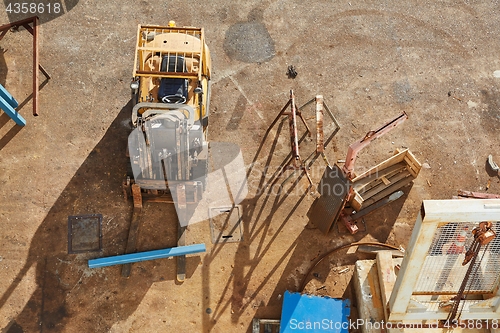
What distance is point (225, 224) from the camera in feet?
39.3

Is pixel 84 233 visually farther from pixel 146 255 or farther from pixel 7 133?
pixel 7 133

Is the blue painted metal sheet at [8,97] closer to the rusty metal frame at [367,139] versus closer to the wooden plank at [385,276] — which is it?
the rusty metal frame at [367,139]

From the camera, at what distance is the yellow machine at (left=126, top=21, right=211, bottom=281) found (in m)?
11.1

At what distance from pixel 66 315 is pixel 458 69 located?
36.9 feet

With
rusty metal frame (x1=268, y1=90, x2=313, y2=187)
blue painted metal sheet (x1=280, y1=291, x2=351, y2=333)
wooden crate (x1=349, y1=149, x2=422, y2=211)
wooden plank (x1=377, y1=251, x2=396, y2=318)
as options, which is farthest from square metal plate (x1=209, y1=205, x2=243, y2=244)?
wooden plank (x1=377, y1=251, x2=396, y2=318)

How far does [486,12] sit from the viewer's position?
615 inches

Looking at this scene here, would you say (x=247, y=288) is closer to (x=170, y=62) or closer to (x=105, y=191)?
(x=105, y=191)

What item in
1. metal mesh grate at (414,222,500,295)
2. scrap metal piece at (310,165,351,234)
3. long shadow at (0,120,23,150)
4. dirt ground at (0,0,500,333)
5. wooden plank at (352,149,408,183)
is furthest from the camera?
long shadow at (0,120,23,150)

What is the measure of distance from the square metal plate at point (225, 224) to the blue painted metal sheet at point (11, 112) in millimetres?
4957

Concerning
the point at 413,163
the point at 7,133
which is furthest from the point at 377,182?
the point at 7,133

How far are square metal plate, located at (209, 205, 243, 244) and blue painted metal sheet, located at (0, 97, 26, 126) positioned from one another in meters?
4.96

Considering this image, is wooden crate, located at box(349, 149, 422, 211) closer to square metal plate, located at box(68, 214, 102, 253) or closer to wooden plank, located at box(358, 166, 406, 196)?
wooden plank, located at box(358, 166, 406, 196)

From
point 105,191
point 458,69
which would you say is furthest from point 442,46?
point 105,191

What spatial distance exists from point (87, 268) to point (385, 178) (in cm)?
674
